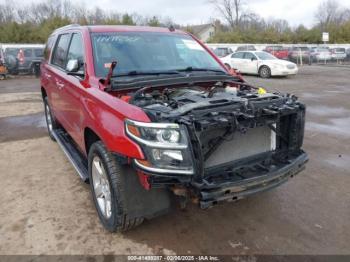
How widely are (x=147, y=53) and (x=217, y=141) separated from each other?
166cm

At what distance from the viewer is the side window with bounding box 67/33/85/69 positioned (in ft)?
12.3

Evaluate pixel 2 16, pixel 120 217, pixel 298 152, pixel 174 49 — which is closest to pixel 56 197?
pixel 120 217

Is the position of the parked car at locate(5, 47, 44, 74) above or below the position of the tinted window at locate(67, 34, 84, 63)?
above

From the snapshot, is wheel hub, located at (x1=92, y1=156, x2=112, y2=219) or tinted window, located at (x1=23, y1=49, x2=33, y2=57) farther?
tinted window, located at (x1=23, y1=49, x2=33, y2=57)

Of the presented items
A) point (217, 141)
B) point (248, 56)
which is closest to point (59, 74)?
point (217, 141)

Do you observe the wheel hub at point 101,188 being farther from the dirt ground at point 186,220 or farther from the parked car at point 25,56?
A: the parked car at point 25,56

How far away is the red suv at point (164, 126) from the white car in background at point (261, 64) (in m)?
13.9

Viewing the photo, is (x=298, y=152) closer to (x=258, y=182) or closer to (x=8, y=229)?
(x=258, y=182)

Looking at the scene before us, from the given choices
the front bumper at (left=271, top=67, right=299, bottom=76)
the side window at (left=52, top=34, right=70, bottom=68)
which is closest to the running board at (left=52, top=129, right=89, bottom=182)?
the side window at (left=52, top=34, right=70, bottom=68)

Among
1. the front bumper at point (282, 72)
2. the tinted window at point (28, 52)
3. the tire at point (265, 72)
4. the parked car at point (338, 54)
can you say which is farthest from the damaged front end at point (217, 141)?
the parked car at point (338, 54)

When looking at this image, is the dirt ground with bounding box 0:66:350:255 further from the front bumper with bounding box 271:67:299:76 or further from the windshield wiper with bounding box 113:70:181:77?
the front bumper with bounding box 271:67:299:76

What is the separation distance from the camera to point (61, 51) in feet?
15.9

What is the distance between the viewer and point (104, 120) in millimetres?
2887

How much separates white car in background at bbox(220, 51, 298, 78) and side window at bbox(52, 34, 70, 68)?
13023 millimetres
